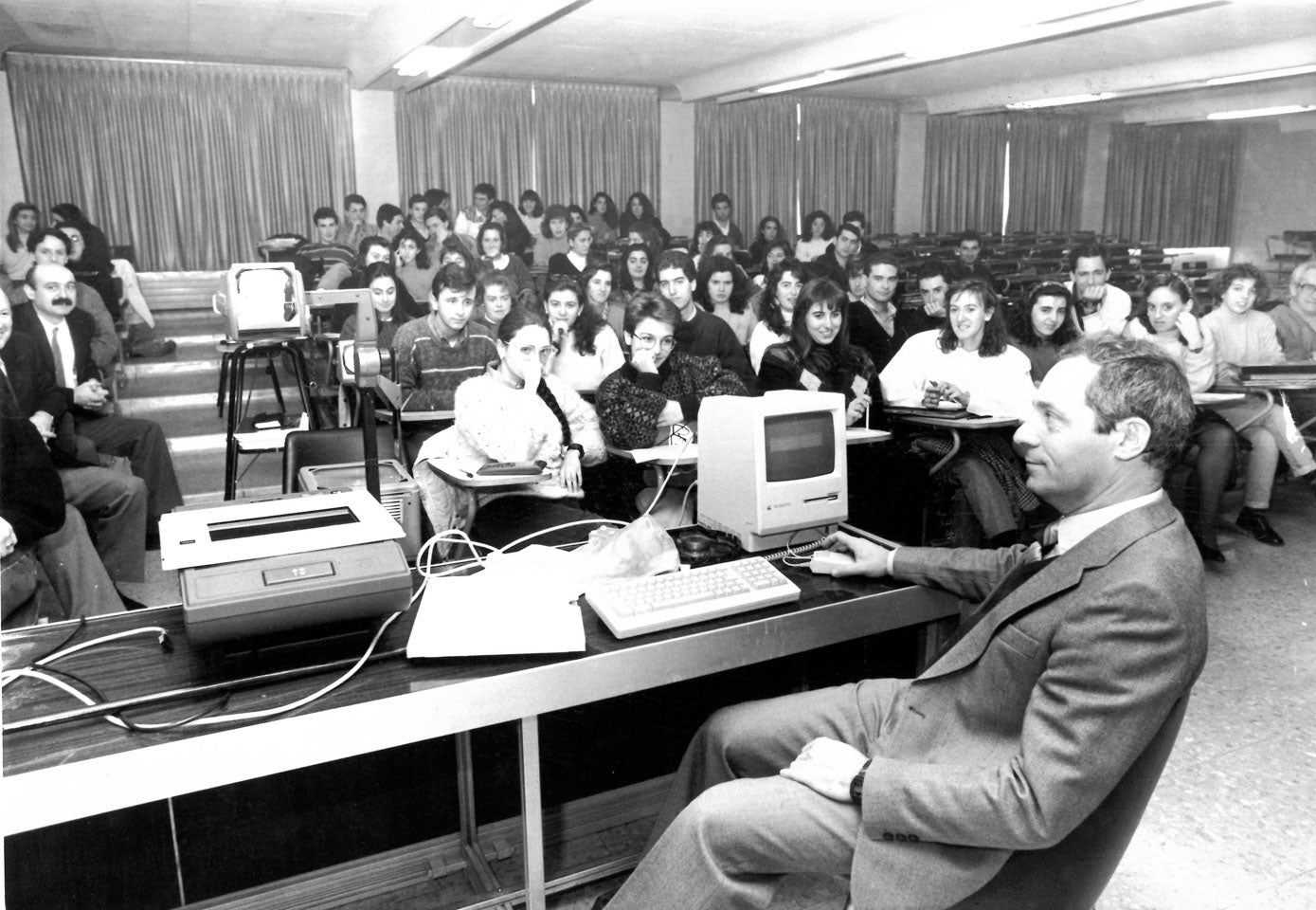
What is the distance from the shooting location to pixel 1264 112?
3.24 m

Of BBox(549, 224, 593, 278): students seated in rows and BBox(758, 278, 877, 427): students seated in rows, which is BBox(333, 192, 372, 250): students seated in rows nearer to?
BBox(549, 224, 593, 278): students seated in rows

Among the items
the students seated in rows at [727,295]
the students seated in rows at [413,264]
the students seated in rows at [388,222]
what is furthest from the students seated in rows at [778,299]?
the students seated in rows at [388,222]

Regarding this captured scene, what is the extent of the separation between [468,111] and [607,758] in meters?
2.80

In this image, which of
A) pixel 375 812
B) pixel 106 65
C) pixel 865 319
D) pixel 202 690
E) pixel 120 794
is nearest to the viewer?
pixel 120 794

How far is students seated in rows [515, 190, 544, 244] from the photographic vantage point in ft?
12.8

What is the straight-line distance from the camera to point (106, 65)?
10.3ft

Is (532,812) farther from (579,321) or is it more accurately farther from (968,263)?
(968,263)

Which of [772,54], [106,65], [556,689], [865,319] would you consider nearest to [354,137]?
[106,65]

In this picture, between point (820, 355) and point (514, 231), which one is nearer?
point (820, 355)

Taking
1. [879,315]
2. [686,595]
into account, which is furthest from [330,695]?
[879,315]

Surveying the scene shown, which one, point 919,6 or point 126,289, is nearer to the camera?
point 126,289

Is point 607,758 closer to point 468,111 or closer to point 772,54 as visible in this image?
point 468,111

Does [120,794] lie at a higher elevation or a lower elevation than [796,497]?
lower

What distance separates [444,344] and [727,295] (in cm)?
131
